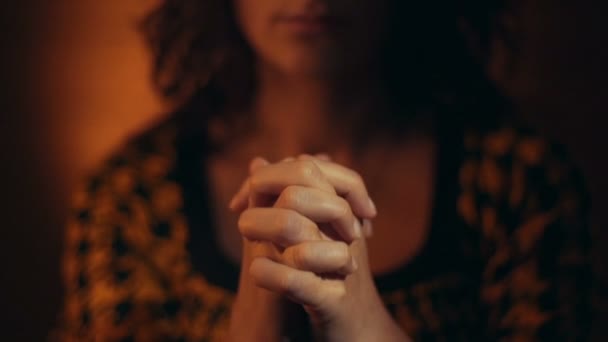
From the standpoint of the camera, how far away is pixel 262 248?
1.80 feet

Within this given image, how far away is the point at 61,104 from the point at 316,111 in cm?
36

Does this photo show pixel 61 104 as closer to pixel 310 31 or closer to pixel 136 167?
pixel 136 167

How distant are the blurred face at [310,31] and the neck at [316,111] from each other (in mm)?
45

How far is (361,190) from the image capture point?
553 mm

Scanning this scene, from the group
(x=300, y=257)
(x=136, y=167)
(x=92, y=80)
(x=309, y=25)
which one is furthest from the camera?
(x=92, y=80)

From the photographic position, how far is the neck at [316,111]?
0.78 m

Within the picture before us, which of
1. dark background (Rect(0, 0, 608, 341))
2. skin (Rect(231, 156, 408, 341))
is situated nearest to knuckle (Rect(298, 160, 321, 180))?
skin (Rect(231, 156, 408, 341))

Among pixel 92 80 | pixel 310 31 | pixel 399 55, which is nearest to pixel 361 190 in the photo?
pixel 310 31

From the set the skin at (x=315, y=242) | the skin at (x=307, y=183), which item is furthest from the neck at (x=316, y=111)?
the skin at (x=315, y=242)

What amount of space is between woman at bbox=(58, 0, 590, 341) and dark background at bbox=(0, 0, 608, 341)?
0.10m

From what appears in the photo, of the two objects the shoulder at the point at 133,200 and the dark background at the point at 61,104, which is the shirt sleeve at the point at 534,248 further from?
the shoulder at the point at 133,200

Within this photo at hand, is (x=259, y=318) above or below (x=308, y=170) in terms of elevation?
below

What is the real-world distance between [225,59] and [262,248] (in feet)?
1.18

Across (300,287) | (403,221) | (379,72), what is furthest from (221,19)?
(300,287)
